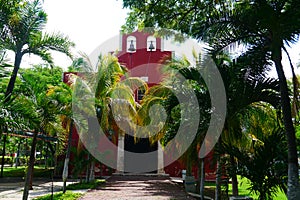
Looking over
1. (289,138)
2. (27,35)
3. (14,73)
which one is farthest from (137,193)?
(289,138)

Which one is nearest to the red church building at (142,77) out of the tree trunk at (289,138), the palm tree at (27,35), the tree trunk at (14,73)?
the palm tree at (27,35)

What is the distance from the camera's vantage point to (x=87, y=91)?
12523 millimetres

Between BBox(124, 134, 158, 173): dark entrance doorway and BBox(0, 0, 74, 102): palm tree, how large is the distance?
14965 millimetres

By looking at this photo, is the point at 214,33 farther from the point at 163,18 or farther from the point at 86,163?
the point at 86,163

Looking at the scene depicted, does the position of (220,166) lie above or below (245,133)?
below

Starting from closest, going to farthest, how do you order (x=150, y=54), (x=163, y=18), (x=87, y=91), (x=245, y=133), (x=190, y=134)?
(x=163, y=18), (x=190, y=134), (x=245, y=133), (x=87, y=91), (x=150, y=54)

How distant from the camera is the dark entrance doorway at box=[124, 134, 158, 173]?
912 inches

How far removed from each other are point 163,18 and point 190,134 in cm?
354

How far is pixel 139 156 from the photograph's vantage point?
24.5 m

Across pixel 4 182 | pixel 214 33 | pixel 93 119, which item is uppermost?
pixel 214 33

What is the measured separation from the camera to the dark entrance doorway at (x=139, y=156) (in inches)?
912

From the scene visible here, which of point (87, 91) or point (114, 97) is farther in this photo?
point (114, 97)

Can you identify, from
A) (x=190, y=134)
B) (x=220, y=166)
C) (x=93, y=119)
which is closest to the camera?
(x=220, y=166)

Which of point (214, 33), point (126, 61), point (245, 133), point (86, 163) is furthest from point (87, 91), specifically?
point (126, 61)
